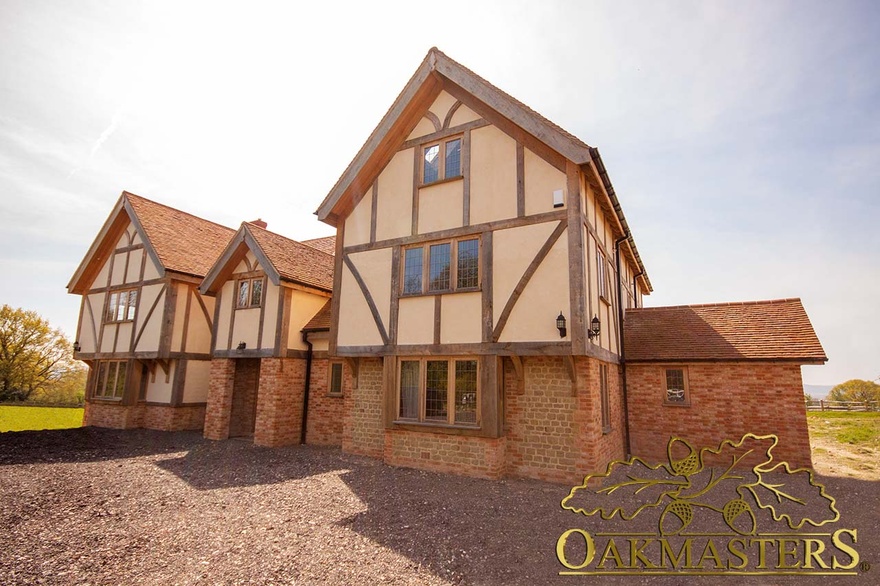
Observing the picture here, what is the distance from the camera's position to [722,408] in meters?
12.2

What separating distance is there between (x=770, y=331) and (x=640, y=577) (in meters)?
10.7

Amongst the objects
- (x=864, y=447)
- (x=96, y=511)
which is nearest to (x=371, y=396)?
(x=96, y=511)

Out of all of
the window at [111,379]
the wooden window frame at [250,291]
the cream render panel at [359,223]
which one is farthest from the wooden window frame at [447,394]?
the window at [111,379]

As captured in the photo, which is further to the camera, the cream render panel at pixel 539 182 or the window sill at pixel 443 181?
the window sill at pixel 443 181

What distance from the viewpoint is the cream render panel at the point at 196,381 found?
18.1 metres

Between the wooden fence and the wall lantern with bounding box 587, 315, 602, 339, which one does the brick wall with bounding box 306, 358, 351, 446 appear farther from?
the wooden fence

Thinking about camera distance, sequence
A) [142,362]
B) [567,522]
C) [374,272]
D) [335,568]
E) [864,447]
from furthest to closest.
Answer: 1. [142,362]
2. [864,447]
3. [374,272]
4. [567,522]
5. [335,568]

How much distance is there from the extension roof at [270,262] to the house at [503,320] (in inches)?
111

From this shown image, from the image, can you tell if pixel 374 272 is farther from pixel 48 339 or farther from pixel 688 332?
pixel 48 339

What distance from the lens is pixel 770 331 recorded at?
1299 centimetres

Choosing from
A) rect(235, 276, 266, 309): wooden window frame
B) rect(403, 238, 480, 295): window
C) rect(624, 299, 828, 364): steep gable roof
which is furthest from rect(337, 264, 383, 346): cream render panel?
rect(624, 299, 828, 364): steep gable roof

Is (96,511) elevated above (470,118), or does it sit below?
below

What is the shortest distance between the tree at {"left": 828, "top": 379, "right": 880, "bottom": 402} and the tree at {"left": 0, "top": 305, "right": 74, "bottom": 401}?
60677 mm

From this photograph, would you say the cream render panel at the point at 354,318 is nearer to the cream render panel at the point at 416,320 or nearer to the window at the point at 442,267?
→ the cream render panel at the point at 416,320
